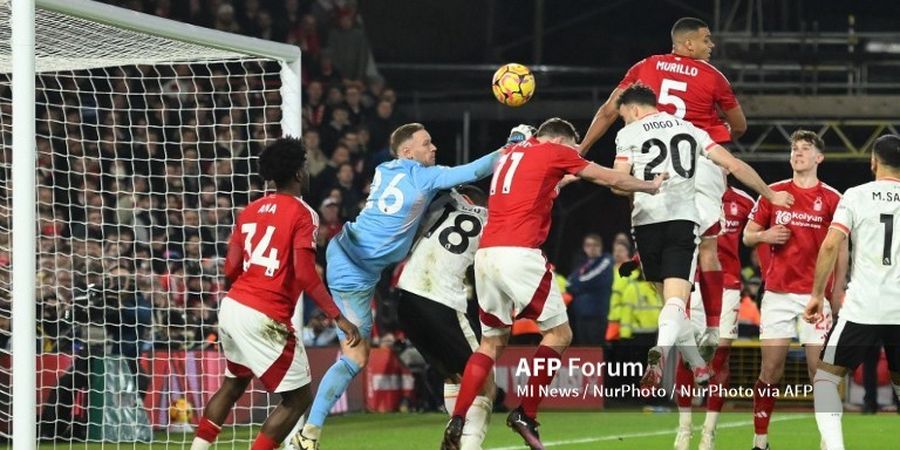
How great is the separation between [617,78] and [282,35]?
195 inches

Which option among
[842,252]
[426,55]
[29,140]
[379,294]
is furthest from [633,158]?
[426,55]

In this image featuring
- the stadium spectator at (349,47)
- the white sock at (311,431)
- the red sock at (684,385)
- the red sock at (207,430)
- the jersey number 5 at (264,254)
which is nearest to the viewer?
the jersey number 5 at (264,254)

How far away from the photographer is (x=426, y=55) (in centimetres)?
2433

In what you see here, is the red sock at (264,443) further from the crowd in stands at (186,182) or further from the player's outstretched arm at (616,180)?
the crowd in stands at (186,182)

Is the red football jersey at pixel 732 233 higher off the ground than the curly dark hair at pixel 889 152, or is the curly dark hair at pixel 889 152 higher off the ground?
the curly dark hair at pixel 889 152

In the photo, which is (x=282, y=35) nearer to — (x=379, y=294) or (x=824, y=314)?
(x=379, y=294)

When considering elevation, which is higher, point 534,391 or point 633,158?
point 633,158

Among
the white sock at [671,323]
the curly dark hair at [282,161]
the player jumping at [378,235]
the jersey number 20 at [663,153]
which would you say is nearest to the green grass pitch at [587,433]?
the player jumping at [378,235]

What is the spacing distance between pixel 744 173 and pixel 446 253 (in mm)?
2068

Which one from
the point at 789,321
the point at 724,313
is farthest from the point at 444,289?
the point at 789,321

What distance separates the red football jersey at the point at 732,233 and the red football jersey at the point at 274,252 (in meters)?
4.04

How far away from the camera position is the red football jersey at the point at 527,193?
9891 millimetres

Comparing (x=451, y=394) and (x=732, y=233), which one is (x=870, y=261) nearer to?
(x=732, y=233)

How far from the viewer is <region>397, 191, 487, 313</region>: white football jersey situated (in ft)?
34.9
